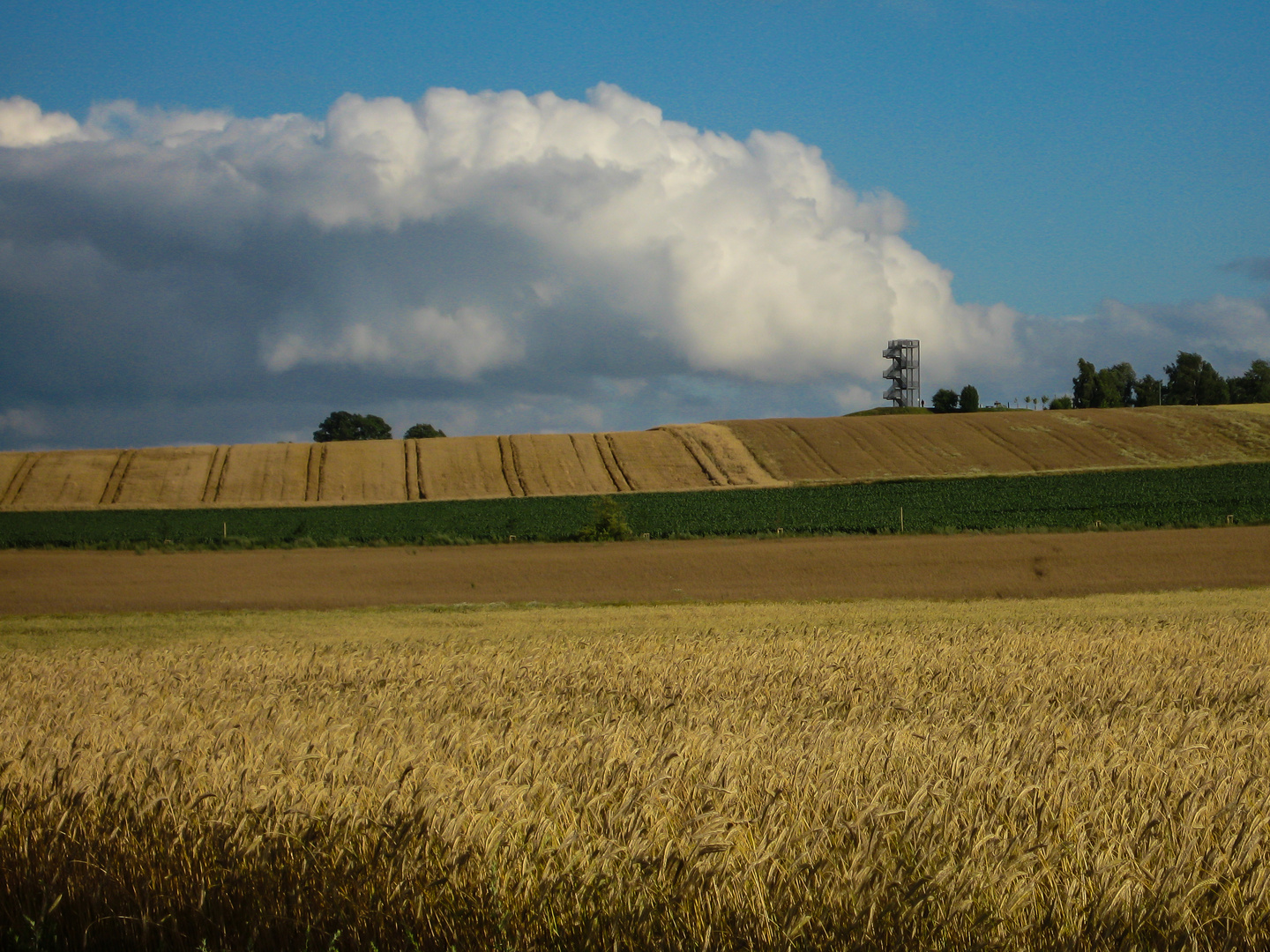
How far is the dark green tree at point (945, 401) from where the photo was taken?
4651 inches

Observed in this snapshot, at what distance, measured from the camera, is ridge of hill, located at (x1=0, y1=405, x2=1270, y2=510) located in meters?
62.9

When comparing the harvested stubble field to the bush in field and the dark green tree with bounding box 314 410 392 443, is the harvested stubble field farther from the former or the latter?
the dark green tree with bounding box 314 410 392 443

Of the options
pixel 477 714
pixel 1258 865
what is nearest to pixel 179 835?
pixel 477 714

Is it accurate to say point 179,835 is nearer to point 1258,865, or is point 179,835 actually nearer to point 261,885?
point 261,885

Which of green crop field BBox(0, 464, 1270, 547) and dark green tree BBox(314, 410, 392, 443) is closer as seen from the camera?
green crop field BBox(0, 464, 1270, 547)

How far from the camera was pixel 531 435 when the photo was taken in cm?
7756

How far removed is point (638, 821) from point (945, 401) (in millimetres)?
121453

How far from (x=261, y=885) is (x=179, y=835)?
527 millimetres

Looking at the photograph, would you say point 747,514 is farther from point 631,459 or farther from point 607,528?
point 631,459

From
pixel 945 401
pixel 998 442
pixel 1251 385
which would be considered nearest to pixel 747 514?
pixel 998 442

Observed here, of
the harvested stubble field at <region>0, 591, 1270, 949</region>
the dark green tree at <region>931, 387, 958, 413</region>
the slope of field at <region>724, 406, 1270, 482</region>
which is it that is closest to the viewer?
the harvested stubble field at <region>0, 591, 1270, 949</region>

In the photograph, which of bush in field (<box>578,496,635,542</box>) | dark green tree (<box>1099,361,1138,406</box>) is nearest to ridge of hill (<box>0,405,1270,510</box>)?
bush in field (<box>578,496,635,542</box>)

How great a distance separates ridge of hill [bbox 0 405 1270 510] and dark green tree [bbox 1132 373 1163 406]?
47.5 m

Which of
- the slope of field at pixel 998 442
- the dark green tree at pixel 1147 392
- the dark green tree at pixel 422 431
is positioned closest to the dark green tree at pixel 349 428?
the dark green tree at pixel 422 431
